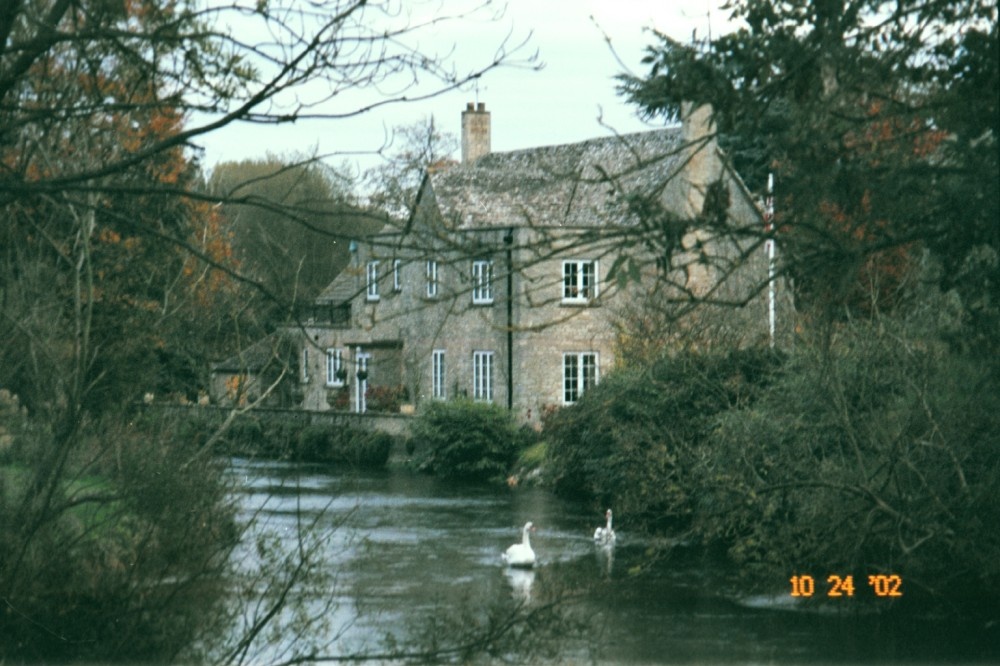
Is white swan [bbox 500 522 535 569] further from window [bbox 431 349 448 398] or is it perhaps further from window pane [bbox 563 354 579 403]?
window [bbox 431 349 448 398]

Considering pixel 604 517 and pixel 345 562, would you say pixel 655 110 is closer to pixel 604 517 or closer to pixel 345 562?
pixel 345 562

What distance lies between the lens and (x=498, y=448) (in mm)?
36906

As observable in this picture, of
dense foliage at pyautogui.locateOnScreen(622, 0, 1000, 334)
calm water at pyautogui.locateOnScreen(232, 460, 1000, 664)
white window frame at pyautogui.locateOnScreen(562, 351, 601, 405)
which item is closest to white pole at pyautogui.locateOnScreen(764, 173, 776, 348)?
dense foliage at pyautogui.locateOnScreen(622, 0, 1000, 334)

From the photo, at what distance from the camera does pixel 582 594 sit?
416 inches

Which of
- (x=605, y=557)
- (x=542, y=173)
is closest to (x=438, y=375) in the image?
(x=542, y=173)

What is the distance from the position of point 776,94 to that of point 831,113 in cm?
25

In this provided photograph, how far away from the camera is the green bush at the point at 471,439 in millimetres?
36469

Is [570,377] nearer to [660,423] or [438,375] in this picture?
[438,375]

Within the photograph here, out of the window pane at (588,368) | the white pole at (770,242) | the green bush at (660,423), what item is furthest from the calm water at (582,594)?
the window pane at (588,368)

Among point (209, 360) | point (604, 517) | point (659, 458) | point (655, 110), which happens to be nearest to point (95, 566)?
point (209, 360)

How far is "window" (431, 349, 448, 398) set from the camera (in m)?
43.6

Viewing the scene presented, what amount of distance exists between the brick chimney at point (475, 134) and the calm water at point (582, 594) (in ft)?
68.4
